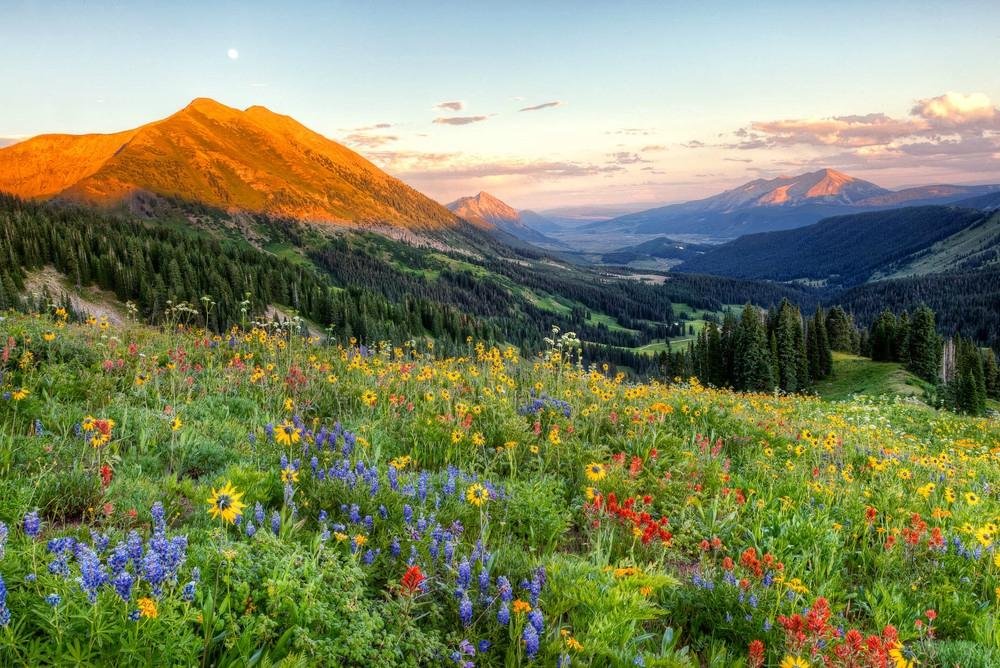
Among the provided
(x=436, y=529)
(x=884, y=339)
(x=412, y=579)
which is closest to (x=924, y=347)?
(x=884, y=339)

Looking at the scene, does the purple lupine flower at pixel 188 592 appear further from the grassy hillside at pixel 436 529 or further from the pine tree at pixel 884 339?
the pine tree at pixel 884 339

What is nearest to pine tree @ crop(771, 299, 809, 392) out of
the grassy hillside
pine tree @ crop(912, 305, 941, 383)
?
pine tree @ crop(912, 305, 941, 383)

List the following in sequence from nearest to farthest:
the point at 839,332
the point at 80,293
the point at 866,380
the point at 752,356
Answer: the point at 866,380
the point at 752,356
the point at 80,293
the point at 839,332

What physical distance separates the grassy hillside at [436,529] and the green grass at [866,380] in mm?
64888

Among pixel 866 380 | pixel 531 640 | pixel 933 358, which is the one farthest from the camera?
pixel 933 358

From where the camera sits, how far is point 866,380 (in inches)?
2884

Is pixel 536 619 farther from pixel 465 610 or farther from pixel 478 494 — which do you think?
pixel 478 494

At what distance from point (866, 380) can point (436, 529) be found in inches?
3419

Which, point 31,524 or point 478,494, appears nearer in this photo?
point 31,524

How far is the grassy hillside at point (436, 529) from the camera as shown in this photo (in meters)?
3.02

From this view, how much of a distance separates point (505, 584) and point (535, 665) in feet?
1.74

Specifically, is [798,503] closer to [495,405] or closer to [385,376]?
[495,405]

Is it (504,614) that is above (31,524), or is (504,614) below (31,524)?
below

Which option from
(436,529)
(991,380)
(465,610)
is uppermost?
(436,529)
